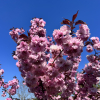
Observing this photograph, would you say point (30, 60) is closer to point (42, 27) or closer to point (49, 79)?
point (49, 79)

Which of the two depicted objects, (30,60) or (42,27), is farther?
(42,27)

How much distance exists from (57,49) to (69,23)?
0.61 metres

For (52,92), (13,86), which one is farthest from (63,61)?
(13,86)

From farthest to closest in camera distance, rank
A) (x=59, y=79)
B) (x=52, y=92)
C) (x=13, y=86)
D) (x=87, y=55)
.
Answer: (x=13, y=86)
(x=87, y=55)
(x=52, y=92)
(x=59, y=79)

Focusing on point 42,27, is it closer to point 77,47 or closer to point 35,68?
point 35,68

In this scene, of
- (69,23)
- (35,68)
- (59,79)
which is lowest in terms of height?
(59,79)

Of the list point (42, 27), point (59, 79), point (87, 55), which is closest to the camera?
point (59, 79)

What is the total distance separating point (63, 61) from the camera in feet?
6.55

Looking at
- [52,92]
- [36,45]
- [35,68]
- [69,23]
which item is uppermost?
[69,23]

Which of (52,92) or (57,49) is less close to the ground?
(57,49)

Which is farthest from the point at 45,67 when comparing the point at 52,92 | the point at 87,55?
the point at 87,55

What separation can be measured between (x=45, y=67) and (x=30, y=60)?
370 mm

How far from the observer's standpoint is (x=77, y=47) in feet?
5.70

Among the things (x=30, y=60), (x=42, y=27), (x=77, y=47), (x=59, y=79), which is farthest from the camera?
(x=42, y=27)
